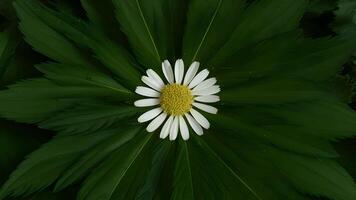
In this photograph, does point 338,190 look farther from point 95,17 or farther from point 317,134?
point 95,17

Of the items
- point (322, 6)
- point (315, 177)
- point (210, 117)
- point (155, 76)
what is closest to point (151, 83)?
point (155, 76)

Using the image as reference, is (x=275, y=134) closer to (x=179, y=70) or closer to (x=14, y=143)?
(x=179, y=70)

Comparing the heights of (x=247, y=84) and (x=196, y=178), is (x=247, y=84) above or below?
above

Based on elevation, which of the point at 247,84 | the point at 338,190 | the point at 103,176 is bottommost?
the point at 103,176

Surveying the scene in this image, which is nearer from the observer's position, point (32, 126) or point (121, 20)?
point (121, 20)

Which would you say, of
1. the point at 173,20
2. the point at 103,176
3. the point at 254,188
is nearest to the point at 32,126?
the point at 103,176

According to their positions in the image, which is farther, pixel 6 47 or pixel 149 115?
pixel 6 47

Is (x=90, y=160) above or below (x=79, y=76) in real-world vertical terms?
below
